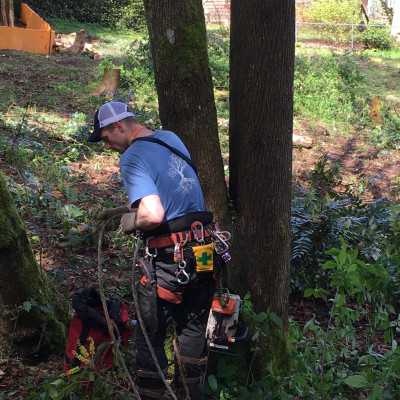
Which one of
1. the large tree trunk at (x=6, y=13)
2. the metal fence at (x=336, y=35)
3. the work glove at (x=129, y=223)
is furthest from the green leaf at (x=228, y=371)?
the metal fence at (x=336, y=35)

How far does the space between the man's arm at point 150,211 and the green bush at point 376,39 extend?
24.2 metres

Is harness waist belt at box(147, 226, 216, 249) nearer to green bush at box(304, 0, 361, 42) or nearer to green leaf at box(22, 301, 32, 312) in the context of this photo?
green leaf at box(22, 301, 32, 312)

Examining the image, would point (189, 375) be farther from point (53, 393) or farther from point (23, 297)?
point (23, 297)

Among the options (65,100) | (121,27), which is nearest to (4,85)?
(65,100)

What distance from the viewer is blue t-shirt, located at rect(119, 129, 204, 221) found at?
322cm

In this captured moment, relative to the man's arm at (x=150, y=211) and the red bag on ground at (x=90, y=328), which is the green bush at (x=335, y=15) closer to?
Result: the red bag on ground at (x=90, y=328)

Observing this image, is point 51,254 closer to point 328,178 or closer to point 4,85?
point 328,178

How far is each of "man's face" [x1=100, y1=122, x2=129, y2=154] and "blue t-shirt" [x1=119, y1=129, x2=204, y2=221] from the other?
8.2 inches

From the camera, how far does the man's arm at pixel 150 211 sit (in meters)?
3.14

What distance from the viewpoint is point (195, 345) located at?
3.63m

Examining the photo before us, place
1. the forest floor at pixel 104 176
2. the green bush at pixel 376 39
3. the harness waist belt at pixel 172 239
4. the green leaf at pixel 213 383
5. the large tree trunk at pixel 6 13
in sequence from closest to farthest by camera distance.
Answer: the harness waist belt at pixel 172 239
the green leaf at pixel 213 383
the forest floor at pixel 104 176
the large tree trunk at pixel 6 13
the green bush at pixel 376 39

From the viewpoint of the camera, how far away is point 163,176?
11.0 feet

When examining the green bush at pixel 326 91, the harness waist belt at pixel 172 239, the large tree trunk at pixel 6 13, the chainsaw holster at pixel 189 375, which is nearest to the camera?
the harness waist belt at pixel 172 239

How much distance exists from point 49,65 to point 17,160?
8970mm
